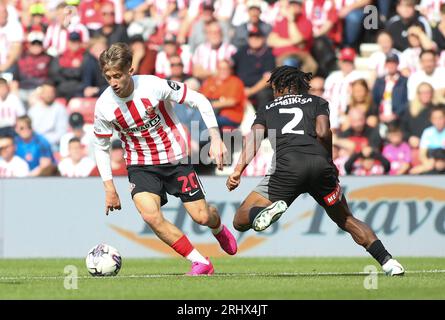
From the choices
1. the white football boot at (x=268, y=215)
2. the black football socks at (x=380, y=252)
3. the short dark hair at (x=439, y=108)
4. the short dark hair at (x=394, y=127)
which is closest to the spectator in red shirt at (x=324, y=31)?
the short dark hair at (x=394, y=127)

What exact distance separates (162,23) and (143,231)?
5097 mm

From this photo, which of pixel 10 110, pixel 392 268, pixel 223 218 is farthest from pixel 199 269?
pixel 10 110

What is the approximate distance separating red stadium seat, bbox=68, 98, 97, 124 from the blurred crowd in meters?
0.02

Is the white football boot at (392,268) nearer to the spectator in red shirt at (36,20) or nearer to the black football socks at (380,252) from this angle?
the black football socks at (380,252)

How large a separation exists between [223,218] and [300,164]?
19.3 ft

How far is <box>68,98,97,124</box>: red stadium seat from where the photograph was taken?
62.2 ft

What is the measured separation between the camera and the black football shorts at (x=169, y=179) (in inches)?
453

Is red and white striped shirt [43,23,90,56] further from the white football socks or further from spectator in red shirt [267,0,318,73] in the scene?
the white football socks

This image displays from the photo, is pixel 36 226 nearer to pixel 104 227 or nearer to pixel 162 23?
pixel 104 227

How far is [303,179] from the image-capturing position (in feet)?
35.9

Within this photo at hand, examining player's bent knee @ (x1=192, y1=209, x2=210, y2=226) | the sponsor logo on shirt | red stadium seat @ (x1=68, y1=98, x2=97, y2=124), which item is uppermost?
the sponsor logo on shirt

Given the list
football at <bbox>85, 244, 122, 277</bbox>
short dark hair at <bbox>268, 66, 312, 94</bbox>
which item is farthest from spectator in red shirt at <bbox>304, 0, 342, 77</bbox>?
football at <bbox>85, 244, 122, 277</bbox>

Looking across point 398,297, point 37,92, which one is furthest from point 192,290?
point 37,92

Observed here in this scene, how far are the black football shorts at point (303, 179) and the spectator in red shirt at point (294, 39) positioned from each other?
8147 mm
